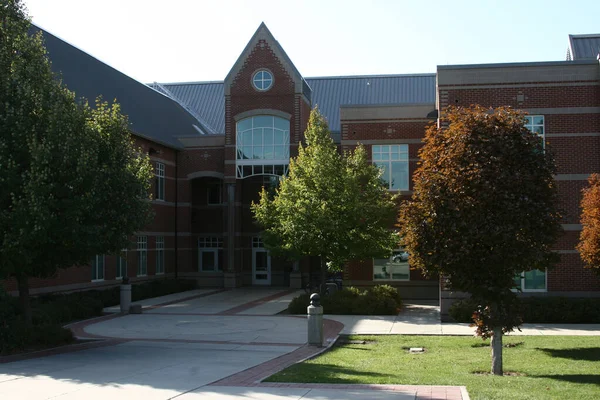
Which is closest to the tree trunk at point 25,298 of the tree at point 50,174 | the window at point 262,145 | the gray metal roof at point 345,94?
the tree at point 50,174

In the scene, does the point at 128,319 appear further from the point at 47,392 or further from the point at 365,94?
the point at 365,94

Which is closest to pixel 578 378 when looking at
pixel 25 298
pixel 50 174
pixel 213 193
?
pixel 50 174

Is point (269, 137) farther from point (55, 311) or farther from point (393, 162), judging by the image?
point (55, 311)

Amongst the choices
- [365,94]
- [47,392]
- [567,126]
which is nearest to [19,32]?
[47,392]

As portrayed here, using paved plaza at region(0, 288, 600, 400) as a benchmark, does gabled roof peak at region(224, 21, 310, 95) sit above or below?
above

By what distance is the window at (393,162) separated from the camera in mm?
29656

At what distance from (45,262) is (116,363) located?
377 centimetres

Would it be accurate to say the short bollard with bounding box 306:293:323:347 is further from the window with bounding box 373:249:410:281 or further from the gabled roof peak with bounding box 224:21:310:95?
the gabled roof peak with bounding box 224:21:310:95

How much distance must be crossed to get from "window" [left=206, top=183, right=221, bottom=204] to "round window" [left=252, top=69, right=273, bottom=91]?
6984 millimetres

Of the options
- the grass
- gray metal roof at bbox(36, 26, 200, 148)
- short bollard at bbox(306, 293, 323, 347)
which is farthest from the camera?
gray metal roof at bbox(36, 26, 200, 148)

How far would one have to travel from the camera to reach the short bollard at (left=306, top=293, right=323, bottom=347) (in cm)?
1540

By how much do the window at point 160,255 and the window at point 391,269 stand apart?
12377 millimetres

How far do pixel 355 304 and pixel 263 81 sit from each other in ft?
55.1

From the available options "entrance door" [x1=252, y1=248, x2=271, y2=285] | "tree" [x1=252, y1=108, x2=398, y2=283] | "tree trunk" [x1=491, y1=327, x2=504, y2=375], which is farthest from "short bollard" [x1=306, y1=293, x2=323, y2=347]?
"entrance door" [x1=252, y1=248, x2=271, y2=285]
